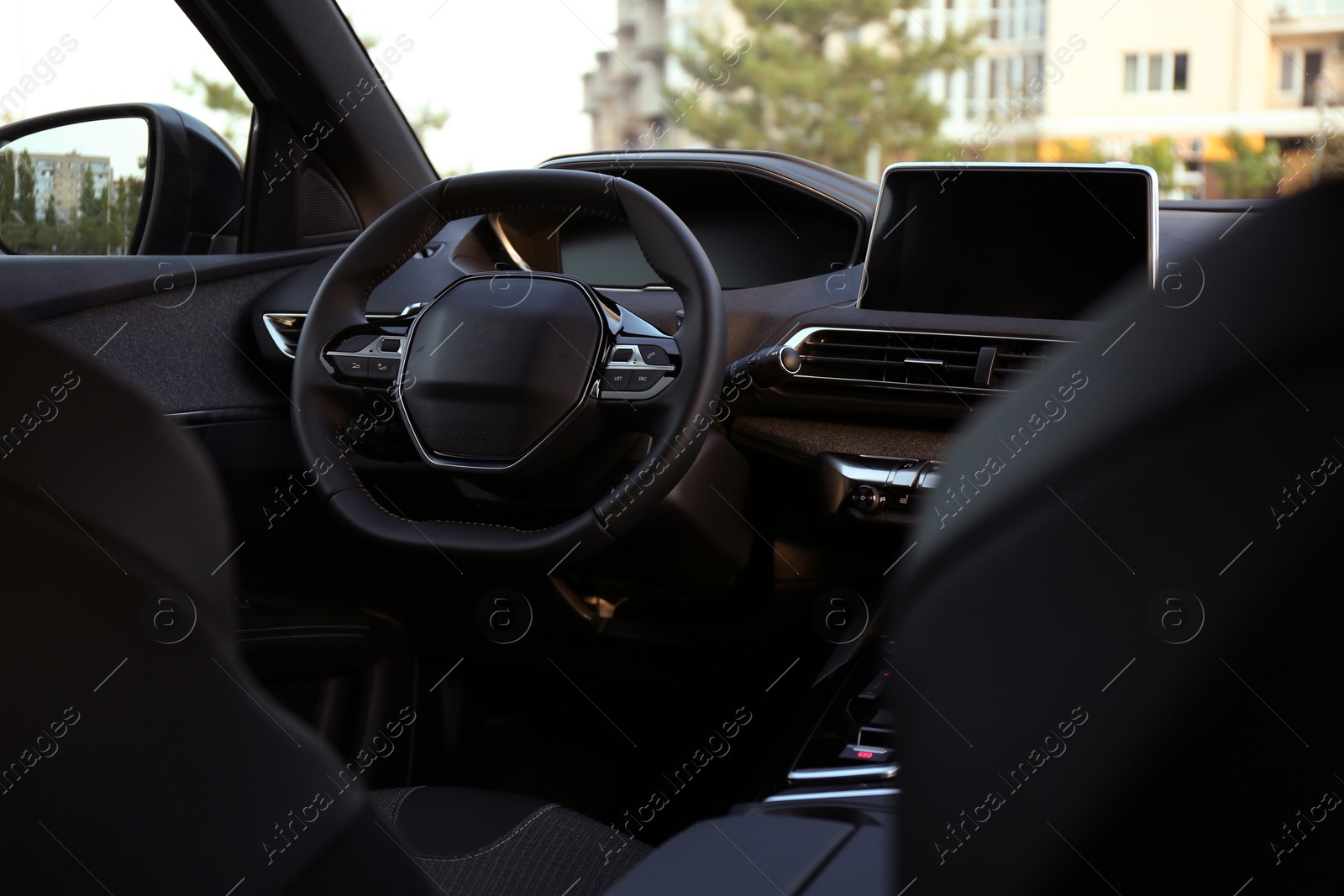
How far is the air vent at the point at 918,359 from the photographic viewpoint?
5.21 feet

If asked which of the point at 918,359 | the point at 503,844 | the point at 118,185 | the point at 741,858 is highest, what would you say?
the point at 118,185

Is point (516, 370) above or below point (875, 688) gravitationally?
above

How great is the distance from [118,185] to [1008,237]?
155cm

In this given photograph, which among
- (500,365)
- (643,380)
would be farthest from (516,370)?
(643,380)

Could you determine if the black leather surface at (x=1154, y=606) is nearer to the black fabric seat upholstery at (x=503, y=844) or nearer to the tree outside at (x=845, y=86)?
the black fabric seat upholstery at (x=503, y=844)

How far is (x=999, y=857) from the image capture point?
462 millimetres

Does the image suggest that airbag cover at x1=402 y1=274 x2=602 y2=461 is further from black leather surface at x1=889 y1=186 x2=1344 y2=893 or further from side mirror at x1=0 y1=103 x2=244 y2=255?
black leather surface at x1=889 y1=186 x2=1344 y2=893

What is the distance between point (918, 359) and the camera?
1649mm

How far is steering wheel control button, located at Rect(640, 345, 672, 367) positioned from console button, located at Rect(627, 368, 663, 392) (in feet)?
0.04

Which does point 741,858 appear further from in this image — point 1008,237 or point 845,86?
point 845,86

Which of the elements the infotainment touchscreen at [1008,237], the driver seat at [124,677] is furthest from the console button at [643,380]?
the driver seat at [124,677]

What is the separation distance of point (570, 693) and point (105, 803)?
167cm

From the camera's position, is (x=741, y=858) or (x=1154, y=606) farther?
(x=741, y=858)

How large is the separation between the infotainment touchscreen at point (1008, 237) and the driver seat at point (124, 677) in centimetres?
135
